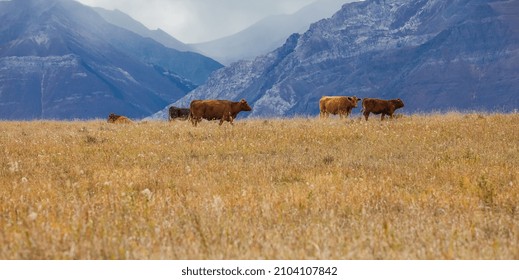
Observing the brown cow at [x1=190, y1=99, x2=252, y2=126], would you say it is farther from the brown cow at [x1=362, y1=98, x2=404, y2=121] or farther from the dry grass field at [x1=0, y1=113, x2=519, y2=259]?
the dry grass field at [x1=0, y1=113, x2=519, y2=259]

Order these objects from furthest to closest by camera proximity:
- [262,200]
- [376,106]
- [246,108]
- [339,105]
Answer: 1. [339,105]
2. [376,106]
3. [246,108]
4. [262,200]

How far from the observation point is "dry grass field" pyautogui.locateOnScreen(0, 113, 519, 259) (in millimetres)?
5941

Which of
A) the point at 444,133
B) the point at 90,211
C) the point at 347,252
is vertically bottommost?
the point at 444,133

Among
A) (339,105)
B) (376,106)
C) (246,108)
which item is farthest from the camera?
(339,105)

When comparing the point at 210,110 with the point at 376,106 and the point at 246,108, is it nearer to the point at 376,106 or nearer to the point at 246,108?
the point at 246,108

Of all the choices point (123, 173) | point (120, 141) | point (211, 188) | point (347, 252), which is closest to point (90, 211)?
point (211, 188)

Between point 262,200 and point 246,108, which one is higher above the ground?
point 262,200

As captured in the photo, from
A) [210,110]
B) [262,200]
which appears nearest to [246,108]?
[210,110]

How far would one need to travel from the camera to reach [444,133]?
1902 centimetres

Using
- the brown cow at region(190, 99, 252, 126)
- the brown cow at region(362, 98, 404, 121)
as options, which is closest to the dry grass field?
the brown cow at region(190, 99, 252, 126)

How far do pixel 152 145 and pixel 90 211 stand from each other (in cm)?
972

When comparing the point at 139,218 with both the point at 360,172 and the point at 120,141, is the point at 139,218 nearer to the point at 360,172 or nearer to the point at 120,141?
the point at 360,172

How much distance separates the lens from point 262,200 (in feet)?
28.5

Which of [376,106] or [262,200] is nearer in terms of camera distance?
[262,200]
